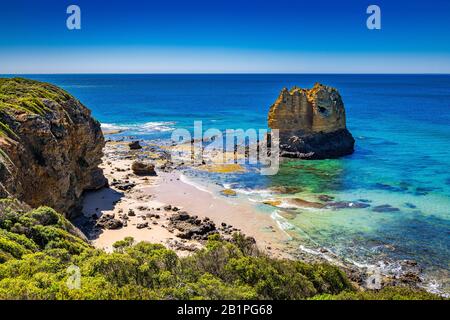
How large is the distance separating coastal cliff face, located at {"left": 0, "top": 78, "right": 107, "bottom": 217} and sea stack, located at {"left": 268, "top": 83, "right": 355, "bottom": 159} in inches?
1207

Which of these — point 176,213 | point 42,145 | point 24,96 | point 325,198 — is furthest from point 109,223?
point 325,198

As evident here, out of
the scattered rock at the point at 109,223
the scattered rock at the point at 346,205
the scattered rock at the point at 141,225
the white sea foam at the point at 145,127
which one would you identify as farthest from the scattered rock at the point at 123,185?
the white sea foam at the point at 145,127

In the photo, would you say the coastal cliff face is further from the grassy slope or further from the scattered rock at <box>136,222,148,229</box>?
the scattered rock at <box>136,222,148,229</box>

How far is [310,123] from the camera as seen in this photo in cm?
6066

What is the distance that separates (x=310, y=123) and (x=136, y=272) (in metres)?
48.4

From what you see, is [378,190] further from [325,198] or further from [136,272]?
[136,272]

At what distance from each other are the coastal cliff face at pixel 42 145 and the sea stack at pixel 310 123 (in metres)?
30.6

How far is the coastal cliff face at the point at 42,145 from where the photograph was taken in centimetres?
2566

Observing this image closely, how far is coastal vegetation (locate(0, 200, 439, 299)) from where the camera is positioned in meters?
13.4

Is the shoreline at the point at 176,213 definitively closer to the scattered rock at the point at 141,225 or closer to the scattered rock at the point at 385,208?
the scattered rock at the point at 141,225

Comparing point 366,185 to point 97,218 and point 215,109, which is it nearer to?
point 97,218

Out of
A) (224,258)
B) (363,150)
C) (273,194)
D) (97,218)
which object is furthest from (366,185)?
(224,258)

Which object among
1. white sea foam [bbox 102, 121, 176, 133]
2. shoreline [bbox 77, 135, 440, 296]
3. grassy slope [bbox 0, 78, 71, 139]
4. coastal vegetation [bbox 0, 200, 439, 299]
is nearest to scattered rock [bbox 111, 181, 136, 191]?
shoreline [bbox 77, 135, 440, 296]

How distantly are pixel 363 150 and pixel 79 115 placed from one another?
1747 inches
